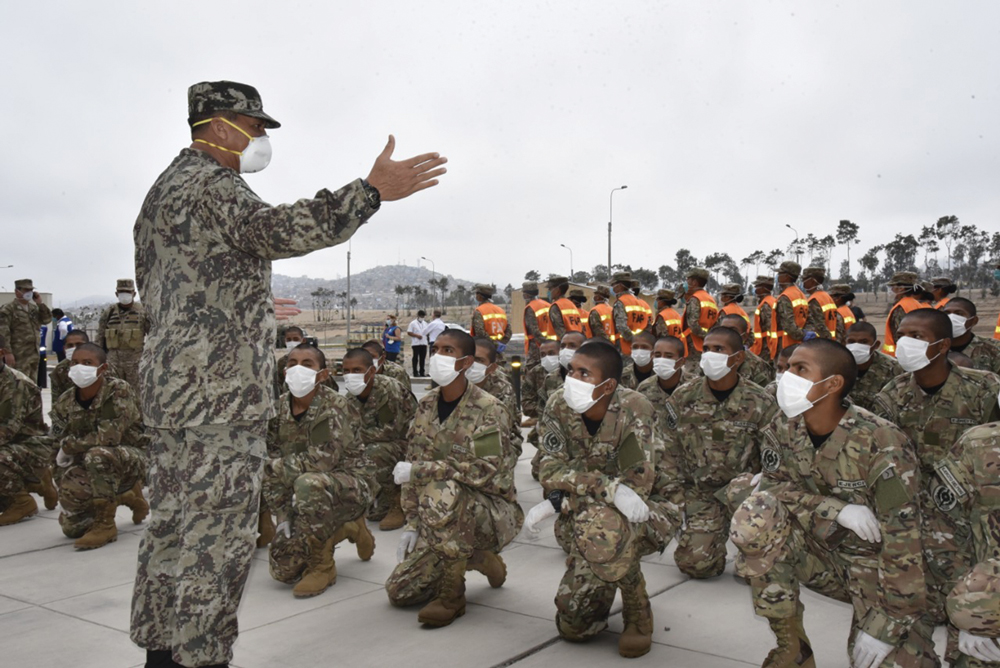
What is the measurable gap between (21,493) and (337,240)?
562 cm

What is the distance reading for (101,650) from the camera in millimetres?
4262

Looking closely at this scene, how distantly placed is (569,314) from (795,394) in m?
8.25

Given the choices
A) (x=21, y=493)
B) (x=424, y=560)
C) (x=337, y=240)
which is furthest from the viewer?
(x=21, y=493)

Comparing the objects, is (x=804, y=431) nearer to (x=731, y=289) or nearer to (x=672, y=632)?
(x=672, y=632)

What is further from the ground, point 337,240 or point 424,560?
point 337,240

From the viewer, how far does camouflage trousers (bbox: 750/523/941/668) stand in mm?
3344

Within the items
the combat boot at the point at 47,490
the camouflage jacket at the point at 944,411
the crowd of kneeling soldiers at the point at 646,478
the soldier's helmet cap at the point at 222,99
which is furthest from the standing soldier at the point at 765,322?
the soldier's helmet cap at the point at 222,99

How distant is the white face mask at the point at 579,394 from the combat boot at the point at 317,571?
1.89 m

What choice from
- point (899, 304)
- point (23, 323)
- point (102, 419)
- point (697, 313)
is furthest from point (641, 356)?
point (23, 323)

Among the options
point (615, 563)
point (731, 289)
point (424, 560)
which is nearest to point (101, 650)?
point (424, 560)

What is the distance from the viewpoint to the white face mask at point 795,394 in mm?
3904

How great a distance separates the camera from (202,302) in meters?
3.16

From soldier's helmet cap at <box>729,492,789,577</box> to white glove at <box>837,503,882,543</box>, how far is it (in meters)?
0.26

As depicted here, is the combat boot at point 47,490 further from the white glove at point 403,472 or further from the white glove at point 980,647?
the white glove at point 980,647
